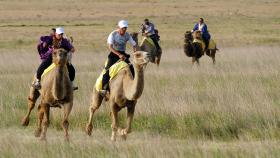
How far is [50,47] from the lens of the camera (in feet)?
48.6

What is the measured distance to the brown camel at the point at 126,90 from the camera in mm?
12320

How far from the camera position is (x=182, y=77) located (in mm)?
22500

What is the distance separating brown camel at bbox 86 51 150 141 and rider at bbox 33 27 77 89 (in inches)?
46.3

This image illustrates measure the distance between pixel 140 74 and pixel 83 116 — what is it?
3490 millimetres

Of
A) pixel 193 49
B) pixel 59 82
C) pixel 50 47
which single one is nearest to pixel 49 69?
pixel 59 82

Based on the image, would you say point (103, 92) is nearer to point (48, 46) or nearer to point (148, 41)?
point (48, 46)

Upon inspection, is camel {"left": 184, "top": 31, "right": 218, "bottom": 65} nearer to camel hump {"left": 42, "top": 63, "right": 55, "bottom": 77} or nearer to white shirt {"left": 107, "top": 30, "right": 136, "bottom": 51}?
white shirt {"left": 107, "top": 30, "right": 136, "bottom": 51}

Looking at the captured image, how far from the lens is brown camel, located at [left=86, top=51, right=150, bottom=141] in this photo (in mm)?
12320

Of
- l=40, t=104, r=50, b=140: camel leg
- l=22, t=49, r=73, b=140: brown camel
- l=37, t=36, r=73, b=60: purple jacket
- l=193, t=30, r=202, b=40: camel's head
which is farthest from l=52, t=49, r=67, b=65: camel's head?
l=193, t=30, r=202, b=40: camel's head

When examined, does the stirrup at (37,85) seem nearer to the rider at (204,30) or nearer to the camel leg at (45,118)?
the camel leg at (45,118)

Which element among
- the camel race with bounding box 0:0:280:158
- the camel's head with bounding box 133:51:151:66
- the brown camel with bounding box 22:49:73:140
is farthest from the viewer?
the brown camel with bounding box 22:49:73:140

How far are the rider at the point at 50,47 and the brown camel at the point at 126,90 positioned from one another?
46.3 inches

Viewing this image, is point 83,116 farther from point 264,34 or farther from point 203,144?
point 264,34

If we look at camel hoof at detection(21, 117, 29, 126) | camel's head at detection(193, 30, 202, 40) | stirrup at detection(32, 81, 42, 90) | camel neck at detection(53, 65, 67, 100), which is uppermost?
camel neck at detection(53, 65, 67, 100)
